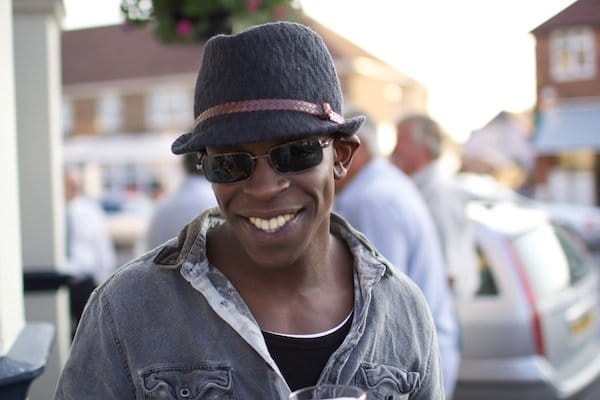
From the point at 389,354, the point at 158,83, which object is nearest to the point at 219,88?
the point at 389,354

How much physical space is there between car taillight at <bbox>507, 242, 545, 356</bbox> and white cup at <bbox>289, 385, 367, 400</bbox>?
4004mm

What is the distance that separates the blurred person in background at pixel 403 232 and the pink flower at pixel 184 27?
1.25 meters

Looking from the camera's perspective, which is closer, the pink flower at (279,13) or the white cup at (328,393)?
the white cup at (328,393)

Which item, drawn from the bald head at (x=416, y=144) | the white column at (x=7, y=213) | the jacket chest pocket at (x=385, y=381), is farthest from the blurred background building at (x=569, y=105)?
the jacket chest pocket at (x=385, y=381)

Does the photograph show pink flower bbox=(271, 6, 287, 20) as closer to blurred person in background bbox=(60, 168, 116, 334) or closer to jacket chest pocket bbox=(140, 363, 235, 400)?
jacket chest pocket bbox=(140, 363, 235, 400)

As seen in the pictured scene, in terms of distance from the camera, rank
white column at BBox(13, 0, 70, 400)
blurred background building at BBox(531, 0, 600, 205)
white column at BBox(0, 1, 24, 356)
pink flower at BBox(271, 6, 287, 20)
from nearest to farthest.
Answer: white column at BBox(0, 1, 24, 356), white column at BBox(13, 0, 70, 400), pink flower at BBox(271, 6, 287, 20), blurred background building at BBox(531, 0, 600, 205)

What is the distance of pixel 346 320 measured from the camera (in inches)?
75.9

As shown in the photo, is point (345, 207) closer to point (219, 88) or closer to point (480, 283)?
point (480, 283)

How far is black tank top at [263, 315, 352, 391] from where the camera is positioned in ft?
5.89

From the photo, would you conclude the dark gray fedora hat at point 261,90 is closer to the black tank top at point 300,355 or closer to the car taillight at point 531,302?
the black tank top at point 300,355

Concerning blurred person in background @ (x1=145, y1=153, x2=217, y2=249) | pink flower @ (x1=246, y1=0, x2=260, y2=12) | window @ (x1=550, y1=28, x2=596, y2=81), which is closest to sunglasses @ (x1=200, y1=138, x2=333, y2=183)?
pink flower @ (x1=246, y1=0, x2=260, y2=12)

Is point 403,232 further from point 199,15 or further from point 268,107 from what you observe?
point 268,107

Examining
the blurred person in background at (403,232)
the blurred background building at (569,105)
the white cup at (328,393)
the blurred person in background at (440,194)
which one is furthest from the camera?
the blurred background building at (569,105)

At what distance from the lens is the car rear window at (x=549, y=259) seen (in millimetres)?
5457
